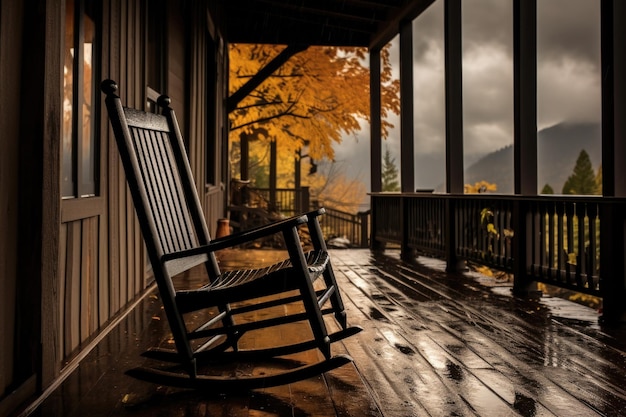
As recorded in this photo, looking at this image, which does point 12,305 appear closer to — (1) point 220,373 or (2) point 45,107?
(2) point 45,107

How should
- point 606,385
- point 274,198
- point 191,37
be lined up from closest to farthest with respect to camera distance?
point 606,385, point 191,37, point 274,198

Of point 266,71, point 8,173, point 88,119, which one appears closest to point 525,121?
point 88,119

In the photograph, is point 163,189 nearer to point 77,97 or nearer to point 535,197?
point 77,97

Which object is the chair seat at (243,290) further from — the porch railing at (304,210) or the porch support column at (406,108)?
the porch railing at (304,210)

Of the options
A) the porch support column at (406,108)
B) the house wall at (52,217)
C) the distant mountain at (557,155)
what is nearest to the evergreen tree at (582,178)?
the distant mountain at (557,155)

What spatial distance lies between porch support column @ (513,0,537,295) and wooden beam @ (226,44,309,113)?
4840 millimetres

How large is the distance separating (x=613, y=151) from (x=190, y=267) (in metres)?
2.31

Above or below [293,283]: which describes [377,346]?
below

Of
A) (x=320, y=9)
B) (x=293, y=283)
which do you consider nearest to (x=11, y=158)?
(x=293, y=283)

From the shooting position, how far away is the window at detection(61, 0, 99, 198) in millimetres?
2428

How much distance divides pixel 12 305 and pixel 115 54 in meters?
1.66

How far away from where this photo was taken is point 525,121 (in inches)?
169

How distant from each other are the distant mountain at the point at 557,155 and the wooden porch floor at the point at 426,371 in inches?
1165

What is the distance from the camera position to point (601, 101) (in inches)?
131
